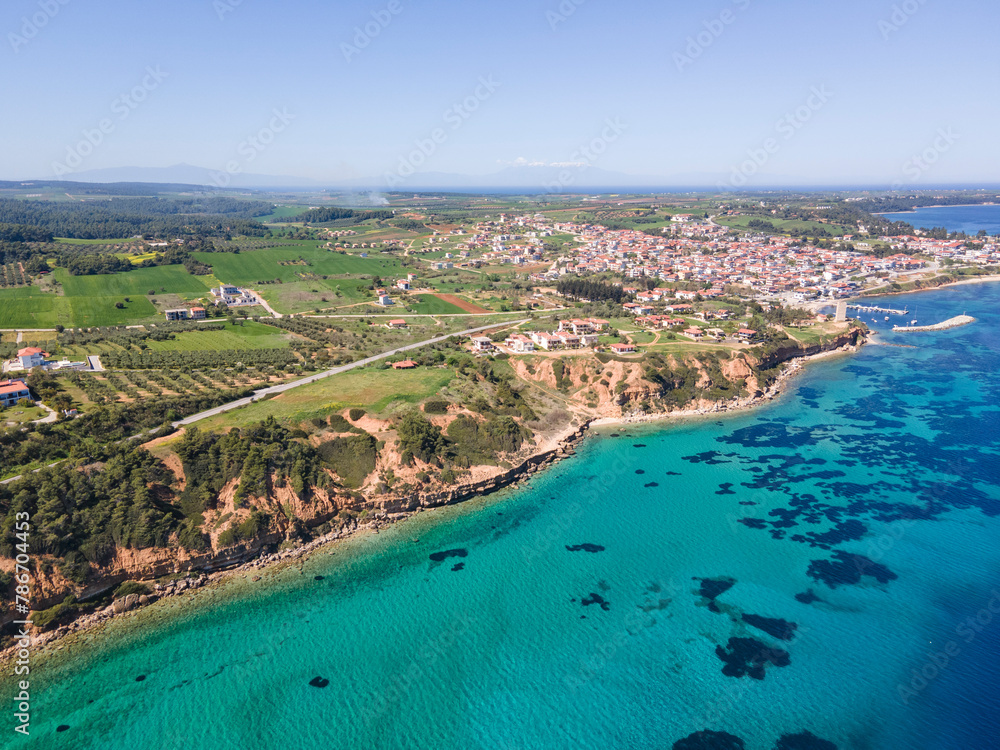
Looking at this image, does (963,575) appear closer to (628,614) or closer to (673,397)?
(628,614)

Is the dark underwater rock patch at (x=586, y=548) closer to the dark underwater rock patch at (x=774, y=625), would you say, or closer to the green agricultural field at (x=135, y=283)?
the dark underwater rock patch at (x=774, y=625)

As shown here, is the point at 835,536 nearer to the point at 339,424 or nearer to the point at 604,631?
the point at 604,631

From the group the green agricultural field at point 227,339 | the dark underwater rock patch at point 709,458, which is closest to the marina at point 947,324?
the dark underwater rock patch at point 709,458

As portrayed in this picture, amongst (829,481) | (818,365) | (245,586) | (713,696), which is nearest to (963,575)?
(829,481)

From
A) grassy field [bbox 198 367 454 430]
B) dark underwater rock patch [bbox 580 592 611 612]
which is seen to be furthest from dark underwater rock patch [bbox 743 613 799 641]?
grassy field [bbox 198 367 454 430]

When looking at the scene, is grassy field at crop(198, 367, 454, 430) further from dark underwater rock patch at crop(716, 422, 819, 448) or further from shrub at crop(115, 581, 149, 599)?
dark underwater rock patch at crop(716, 422, 819, 448)

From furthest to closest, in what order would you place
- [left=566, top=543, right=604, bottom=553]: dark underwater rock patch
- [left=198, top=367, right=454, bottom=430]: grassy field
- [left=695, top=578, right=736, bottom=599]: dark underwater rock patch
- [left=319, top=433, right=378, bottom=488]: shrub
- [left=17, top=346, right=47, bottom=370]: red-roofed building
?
[left=17, top=346, right=47, bottom=370]: red-roofed building → [left=198, top=367, right=454, bottom=430]: grassy field → [left=319, top=433, right=378, bottom=488]: shrub → [left=566, top=543, right=604, bottom=553]: dark underwater rock patch → [left=695, top=578, right=736, bottom=599]: dark underwater rock patch
